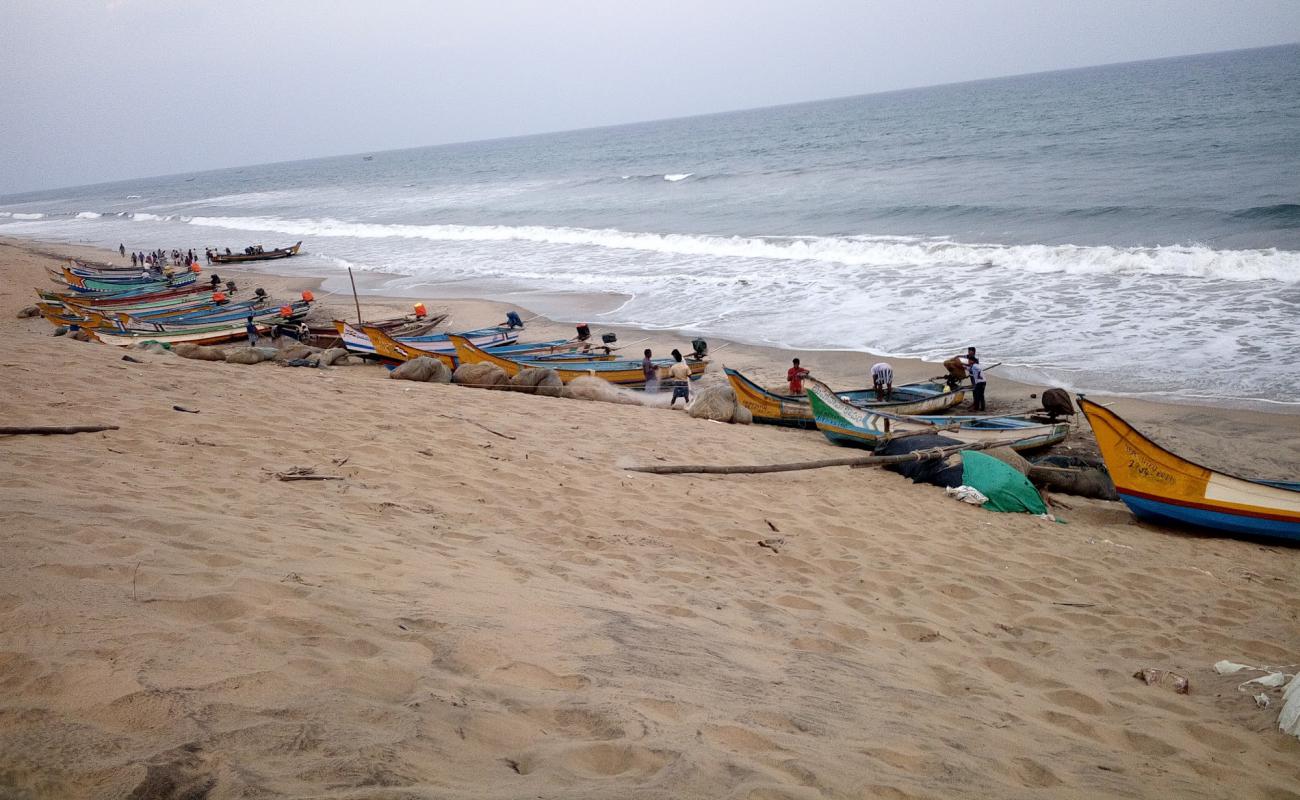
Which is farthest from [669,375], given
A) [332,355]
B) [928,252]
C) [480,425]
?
[928,252]

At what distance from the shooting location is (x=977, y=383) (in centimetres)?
1221

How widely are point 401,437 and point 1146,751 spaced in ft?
21.3

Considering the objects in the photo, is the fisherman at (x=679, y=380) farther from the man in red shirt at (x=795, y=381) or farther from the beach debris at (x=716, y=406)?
the man in red shirt at (x=795, y=381)

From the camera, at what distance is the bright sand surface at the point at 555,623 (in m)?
2.59

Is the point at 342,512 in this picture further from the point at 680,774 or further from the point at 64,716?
Answer: the point at 680,774

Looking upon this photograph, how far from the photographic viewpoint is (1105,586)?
621 centimetres

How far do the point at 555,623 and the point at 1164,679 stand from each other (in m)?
3.80

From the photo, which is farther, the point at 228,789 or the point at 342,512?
the point at 342,512

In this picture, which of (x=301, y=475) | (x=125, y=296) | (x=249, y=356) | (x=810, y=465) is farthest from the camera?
(x=125, y=296)

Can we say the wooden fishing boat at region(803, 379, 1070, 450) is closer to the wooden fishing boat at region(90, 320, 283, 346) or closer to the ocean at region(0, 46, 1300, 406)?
the ocean at region(0, 46, 1300, 406)

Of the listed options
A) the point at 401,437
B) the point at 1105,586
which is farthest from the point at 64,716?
the point at 1105,586

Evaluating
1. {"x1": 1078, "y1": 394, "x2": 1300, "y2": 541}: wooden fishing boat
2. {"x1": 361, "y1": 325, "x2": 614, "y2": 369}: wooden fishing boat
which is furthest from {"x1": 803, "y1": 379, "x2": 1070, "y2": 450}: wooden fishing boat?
{"x1": 361, "y1": 325, "x2": 614, "y2": 369}: wooden fishing boat

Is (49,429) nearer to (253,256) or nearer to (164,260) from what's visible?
(253,256)

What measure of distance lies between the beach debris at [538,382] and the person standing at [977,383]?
265 inches
